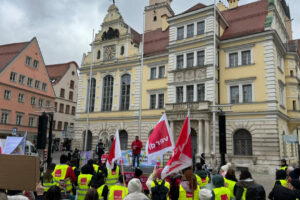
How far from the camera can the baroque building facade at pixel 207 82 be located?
24297 millimetres

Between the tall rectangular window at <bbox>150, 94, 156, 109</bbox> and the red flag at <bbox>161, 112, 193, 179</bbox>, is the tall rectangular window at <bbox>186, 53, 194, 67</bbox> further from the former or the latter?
the red flag at <bbox>161, 112, 193, 179</bbox>

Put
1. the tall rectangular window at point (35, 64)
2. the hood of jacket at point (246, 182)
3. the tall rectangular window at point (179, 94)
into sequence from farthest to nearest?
1. the tall rectangular window at point (35, 64)
2. the tall rectangular window at point (179, 94)
3. the hood of jacket at point (246, 182)

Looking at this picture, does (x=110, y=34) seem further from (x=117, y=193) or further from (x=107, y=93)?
(x=117, y=193)

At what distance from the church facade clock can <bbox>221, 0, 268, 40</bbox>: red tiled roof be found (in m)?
14.6

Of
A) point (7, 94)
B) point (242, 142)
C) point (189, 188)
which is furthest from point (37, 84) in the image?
point (189, 188)

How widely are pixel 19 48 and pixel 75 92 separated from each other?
1499cm

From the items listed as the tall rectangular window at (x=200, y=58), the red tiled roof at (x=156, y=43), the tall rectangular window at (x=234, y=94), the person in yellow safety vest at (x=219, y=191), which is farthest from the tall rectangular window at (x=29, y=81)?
the person in yellow safety vest at (x=219, y=191)

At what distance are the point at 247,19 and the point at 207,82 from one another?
882 cm

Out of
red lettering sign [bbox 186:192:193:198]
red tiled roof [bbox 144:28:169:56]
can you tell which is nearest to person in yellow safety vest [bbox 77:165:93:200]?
red lettering sign [bbox 186:192:193:198]

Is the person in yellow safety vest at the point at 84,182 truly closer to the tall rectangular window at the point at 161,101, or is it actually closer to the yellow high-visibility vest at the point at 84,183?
the yellow high-visibility vest at the point at 84,183

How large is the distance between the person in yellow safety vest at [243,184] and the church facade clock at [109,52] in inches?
1220

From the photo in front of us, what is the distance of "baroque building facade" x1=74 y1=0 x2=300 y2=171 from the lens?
2430 centimetres

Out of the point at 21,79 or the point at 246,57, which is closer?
the point at 246,57

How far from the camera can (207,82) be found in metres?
26.4
